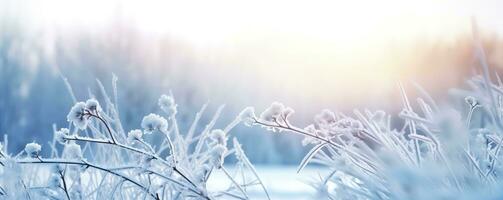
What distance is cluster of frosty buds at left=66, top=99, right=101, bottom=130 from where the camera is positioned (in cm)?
143

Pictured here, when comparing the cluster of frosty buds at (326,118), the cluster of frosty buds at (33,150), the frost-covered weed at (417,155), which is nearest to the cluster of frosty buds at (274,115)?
the frost-covered weed at (417,155)

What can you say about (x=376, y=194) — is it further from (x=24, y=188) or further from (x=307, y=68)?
(x=307, y=68)

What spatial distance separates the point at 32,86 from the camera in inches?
710

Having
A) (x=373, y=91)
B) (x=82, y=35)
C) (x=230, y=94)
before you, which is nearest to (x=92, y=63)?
(x=82, y=35)

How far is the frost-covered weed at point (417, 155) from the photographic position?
3.31 feet

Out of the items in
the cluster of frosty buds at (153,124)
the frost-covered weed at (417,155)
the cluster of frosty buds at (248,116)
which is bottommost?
the frost-covered weed at (417,155)

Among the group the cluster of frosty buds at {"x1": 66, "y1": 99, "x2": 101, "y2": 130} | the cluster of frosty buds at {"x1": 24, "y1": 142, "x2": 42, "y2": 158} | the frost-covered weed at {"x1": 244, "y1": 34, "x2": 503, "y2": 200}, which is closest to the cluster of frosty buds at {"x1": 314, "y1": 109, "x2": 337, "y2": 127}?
the frost-covered weed at {"x1": 244, "y1": 34, "x2": 503, "y2": 200}

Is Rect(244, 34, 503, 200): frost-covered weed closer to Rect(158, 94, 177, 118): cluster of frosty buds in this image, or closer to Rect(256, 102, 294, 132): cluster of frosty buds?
Rect(256, 102, 294, 132): cluster of frosty buds

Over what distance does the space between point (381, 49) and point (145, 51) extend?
21.9 feet

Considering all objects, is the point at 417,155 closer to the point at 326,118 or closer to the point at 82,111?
the point at 326,118

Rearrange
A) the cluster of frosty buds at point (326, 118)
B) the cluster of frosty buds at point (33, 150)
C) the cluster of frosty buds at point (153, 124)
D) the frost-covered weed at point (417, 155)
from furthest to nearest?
the cluster of frosty buds at point (326, 118) → the cluster of frosty buds at point (33, 150) → the cluster of frosty buds at point (153, 124) → the frost-covered weed at point (417, 155)

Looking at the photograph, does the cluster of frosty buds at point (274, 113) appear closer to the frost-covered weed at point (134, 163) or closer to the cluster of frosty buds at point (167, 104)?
the frost-covered weed at point (134, 163)

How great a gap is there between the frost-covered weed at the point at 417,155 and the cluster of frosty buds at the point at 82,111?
319 mm

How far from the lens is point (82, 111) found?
1438 millimetres
